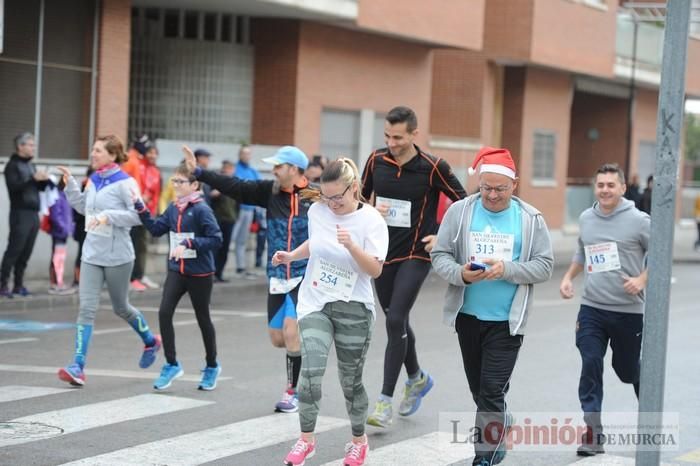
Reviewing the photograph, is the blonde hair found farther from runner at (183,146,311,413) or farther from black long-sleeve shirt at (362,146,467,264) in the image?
runner at (183,146,311,413)

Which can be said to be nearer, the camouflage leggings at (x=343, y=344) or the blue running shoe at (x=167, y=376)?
the camouflage leggings at (x=343, y=344)

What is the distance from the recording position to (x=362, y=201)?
747 cm

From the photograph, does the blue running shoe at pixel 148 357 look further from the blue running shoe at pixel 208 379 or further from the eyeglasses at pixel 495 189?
the eyeglasses at pixel 495 189

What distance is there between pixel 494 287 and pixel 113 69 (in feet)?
43.7

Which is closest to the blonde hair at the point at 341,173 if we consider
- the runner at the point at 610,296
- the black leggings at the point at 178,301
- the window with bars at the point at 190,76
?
the runner at the point at 610,296

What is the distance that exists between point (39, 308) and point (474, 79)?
17694mm

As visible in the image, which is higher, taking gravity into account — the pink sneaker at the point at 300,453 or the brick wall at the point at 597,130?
the brick wall at the point at 597,130

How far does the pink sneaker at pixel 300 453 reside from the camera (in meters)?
7.05

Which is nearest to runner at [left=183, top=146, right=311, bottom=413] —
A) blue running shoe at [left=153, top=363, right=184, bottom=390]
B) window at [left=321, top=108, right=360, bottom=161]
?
blue running shoe at [left=153, top=363, right=184, bottom=390]

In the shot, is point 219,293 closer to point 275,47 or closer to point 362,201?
point 275,47

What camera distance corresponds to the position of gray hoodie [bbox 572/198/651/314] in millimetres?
8039

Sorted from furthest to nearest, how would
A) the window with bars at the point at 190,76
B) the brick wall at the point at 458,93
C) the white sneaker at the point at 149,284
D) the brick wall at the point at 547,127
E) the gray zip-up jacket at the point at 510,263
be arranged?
the brick wall at the point at 547,127
the brick wall at the point at 458,93
the window with bars at the point at 190,76
the white sneaker at the point at 149,284
the gray zip-up jacket at the point at 510,263

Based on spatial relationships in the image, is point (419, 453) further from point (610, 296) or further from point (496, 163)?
point (496, 163)

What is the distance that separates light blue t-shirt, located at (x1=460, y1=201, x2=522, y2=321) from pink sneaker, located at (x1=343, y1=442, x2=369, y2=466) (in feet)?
3.49
